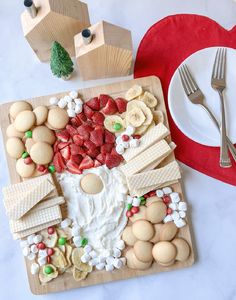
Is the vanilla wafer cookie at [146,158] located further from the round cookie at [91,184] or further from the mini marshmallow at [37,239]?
the mini marshmallow at [37,239]

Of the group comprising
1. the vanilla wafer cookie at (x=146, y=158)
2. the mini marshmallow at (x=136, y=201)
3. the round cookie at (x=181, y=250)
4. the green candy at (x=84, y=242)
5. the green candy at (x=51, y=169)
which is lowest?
the round cookie at (x=181, y=250)

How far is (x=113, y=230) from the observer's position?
1.08 metres

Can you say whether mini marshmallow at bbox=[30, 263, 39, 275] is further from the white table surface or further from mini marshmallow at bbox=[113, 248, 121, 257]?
mini marshmallow at bbox=[113, 248, 121, 257]

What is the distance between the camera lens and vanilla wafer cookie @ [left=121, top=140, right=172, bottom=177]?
3.48 ft

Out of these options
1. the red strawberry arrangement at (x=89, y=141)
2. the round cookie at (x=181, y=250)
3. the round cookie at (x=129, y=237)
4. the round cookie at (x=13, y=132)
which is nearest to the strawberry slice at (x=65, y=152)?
the red strawberry arrangement at (x=89, y=141)

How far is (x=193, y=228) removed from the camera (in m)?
1.10

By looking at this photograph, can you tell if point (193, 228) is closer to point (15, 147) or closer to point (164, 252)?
point (164, 252)

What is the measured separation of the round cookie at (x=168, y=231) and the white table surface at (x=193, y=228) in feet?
0.20

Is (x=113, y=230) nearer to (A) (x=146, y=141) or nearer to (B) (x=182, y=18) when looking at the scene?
(A) (x=146, y=141)

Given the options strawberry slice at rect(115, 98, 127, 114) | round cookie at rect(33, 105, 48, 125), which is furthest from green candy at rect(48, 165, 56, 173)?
strawberry slice at rect(115, 98, 127, 114)

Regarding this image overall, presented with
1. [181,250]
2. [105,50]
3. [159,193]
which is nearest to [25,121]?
[105,50]

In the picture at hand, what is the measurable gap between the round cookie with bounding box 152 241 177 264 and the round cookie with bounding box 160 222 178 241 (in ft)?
0.05

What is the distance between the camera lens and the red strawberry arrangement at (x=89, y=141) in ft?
3.56

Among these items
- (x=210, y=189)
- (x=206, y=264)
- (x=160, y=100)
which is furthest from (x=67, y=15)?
(x=206, y=264)
